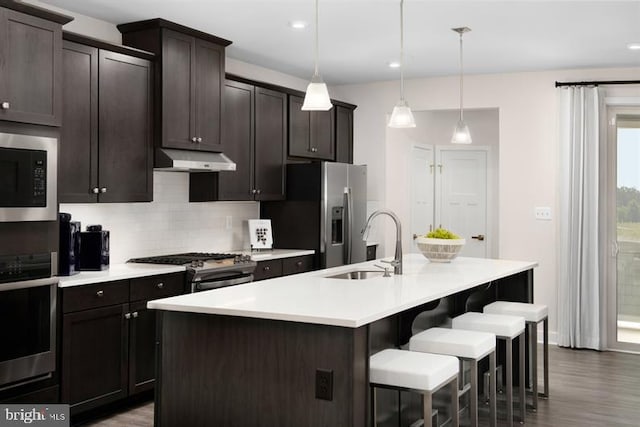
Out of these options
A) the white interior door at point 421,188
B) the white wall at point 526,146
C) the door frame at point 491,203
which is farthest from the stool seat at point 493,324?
the door frame at point 491,203

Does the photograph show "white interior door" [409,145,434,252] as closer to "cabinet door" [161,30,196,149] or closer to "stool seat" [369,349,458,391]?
"cabinet door" [161,30,196,149]

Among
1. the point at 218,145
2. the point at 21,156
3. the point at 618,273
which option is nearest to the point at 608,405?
the point at 618,273

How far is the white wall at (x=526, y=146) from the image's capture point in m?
6.66

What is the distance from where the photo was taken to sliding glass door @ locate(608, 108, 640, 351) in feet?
21.0

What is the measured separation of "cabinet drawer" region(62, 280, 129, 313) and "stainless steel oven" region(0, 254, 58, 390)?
0.12m

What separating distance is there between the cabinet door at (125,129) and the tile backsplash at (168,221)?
298 millimetres

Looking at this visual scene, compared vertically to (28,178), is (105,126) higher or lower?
higher

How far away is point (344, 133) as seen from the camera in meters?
7.40

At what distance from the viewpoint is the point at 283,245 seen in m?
6.52

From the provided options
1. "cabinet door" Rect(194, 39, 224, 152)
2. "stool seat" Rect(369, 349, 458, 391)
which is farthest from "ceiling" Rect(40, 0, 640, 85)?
"stool seat" Rect(369, 349, 458, 391)

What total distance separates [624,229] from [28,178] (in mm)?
5279

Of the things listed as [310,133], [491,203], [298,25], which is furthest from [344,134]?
[298,25]

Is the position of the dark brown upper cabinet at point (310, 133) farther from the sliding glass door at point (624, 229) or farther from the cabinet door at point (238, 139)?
the sliding glass door at point (624, 229)

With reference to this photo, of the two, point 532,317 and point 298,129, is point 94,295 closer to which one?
point 532,317
